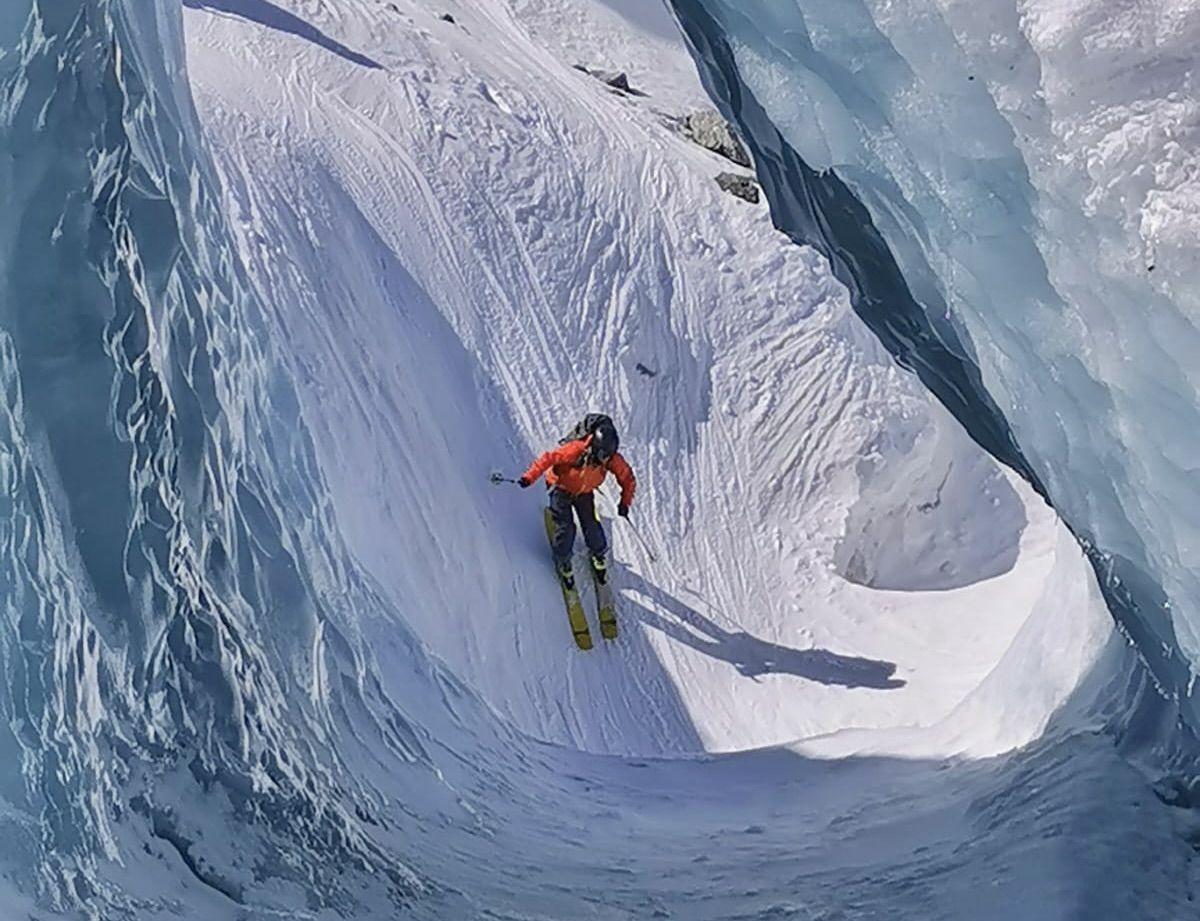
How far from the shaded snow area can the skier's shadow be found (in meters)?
0.03

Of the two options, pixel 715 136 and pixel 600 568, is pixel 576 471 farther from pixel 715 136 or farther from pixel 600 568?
pixel 715 136

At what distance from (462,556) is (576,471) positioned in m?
1.04

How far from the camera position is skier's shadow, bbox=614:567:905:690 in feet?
34.3

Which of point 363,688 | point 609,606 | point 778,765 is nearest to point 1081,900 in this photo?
point 778,765

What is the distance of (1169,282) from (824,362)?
8.73 meters

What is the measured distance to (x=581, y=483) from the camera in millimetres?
10180

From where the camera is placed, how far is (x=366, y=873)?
695cm

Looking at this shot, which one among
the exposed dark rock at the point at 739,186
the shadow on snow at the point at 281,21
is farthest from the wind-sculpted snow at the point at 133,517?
the exposed dark rock at the point at 739,186

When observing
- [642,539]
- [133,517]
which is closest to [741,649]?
[642,539]

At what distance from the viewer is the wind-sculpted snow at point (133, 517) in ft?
20.9

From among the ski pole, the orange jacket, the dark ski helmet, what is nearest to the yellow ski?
the orange jacket

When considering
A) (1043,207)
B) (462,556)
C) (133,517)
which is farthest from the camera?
(462,556)

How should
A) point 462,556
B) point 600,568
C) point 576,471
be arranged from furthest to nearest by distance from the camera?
1. point 600,568
2. point 462,556
3. point 576,471

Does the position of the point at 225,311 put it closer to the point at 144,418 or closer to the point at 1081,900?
the point at 144,418
